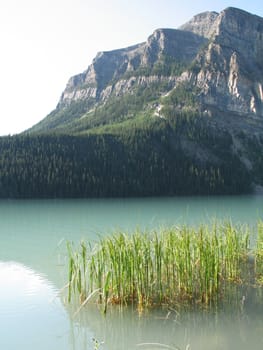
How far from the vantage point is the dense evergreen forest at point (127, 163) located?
11925cm

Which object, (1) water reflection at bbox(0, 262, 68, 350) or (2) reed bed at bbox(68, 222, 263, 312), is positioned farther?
(2) reed bed at bbox(68, 222, 263, 312)

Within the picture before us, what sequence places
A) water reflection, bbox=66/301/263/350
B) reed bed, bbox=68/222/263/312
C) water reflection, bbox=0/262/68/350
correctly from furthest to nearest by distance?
1. reed bed, bbox=68/222/263/312
2. water reflection, bbox=0/262/68/350
3. water reflection, bbox=66/301/263/350

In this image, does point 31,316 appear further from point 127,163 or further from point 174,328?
point 127,163

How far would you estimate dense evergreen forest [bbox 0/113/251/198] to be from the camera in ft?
391

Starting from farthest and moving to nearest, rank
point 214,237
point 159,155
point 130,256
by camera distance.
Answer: point 159,155, point 214,237, point 130,256

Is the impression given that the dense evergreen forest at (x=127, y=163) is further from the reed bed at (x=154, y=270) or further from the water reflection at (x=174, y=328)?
the water reflection at (x=174, y=328)

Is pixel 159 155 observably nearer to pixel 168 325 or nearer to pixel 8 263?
pixel 8 263

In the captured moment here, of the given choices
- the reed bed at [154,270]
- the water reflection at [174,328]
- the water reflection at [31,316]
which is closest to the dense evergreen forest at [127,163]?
the water reflection at [31,316]

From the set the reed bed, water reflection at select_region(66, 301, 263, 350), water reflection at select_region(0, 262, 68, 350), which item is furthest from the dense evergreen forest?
water reflection at select_region(66, 301, 263, 350)

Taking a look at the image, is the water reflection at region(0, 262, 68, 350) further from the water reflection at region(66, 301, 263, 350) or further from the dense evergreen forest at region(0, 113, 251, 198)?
the dense evergreen forest at region(0, 113, 251, 198)

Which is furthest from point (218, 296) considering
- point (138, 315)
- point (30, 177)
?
point (30, 177)

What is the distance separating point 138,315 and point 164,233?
313 centimetres

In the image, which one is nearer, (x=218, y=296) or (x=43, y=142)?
(x=218, y=296)

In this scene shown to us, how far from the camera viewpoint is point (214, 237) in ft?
53.5
